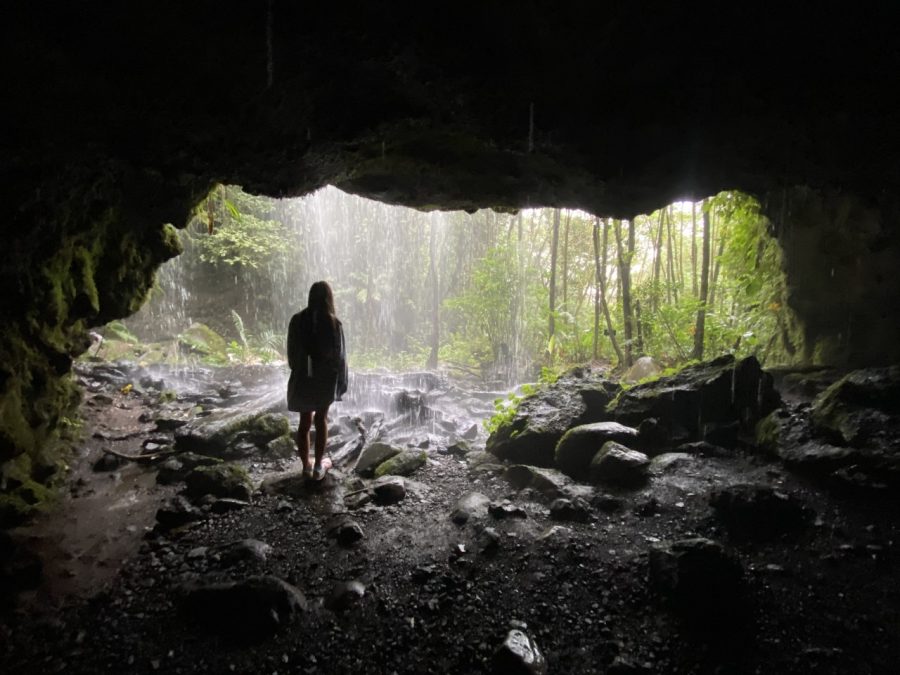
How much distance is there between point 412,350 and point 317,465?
21.1 m

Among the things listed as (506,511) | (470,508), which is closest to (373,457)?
(470,508)

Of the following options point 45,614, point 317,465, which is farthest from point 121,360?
point 45,614

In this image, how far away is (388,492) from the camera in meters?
4.54

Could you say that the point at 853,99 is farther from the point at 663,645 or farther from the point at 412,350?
the point at 412,350

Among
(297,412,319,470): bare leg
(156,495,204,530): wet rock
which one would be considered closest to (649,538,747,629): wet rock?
(297,412,319,470): bare leg

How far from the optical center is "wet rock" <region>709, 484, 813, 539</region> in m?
3.43

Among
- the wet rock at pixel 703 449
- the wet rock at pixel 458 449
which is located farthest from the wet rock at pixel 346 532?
the wet rock at pixel 703 449

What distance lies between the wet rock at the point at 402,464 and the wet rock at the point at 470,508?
99 cm

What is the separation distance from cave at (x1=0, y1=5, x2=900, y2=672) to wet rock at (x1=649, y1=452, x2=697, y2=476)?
5.09 feet

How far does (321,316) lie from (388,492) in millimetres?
2103

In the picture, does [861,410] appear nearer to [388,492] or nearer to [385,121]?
[388,492]

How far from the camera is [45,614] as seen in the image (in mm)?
2703

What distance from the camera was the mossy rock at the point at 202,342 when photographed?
14477 millimetres

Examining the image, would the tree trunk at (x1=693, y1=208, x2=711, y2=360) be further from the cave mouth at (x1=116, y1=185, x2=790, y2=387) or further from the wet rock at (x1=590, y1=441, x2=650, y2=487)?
the wet rock at (x1=590, y1=441, x2=650, y2=487)
